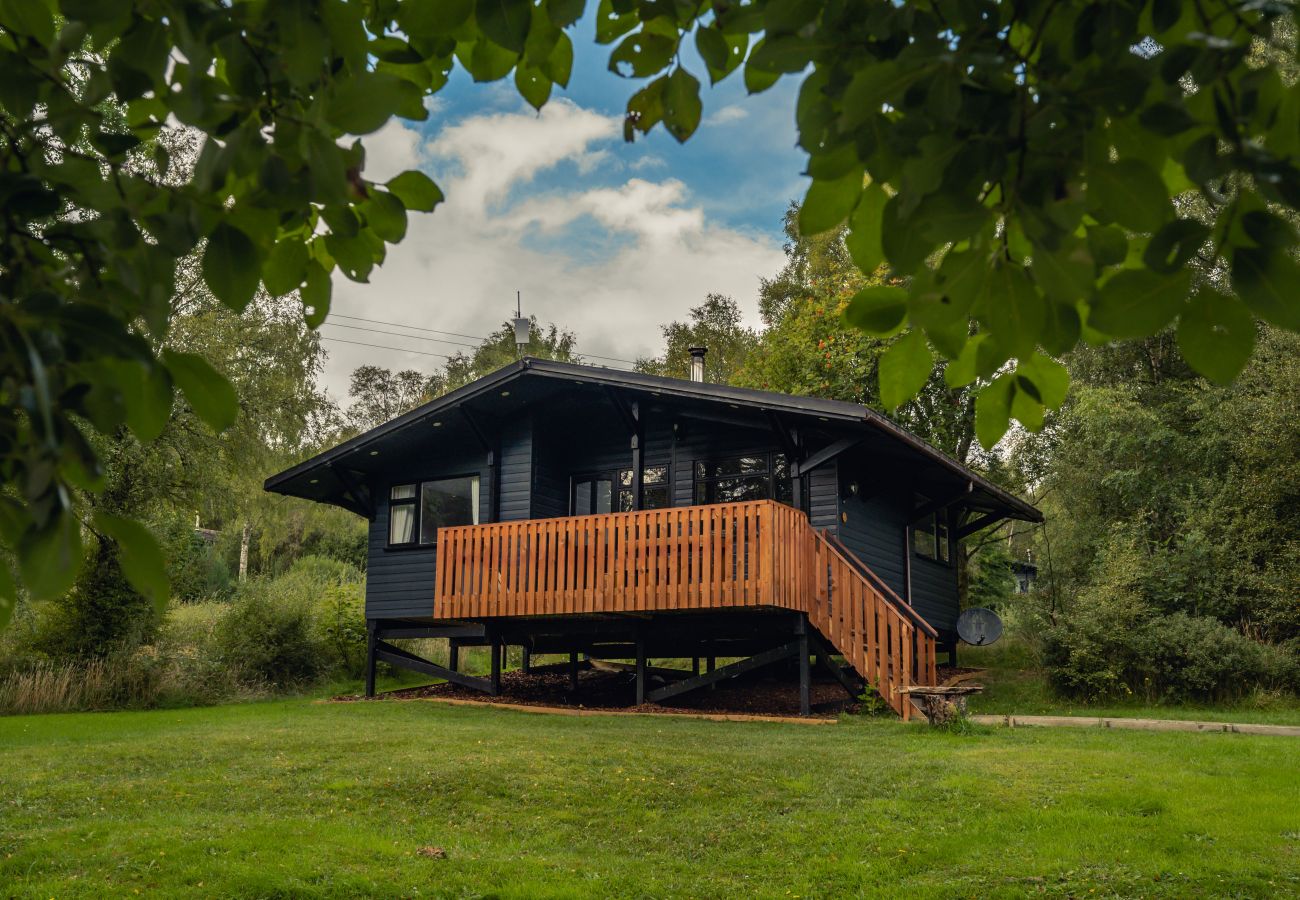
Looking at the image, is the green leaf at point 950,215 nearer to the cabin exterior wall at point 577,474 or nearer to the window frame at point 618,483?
the cabin exterior wall at point 577,474

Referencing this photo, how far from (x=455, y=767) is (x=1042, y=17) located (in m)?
7.60

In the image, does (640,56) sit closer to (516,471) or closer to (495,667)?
(495,667)

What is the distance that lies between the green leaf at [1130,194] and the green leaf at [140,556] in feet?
3.92

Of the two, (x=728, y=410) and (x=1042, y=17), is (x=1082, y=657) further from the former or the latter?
(x=1042, y=17)

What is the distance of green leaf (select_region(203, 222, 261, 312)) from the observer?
1.52 m

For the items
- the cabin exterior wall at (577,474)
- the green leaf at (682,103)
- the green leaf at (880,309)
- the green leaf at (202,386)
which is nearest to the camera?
the green leaf at (202,386)

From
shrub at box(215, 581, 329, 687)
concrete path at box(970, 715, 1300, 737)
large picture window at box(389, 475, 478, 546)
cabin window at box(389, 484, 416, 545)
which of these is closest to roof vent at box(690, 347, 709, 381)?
large picture window at box(389, 475, 478, 546)

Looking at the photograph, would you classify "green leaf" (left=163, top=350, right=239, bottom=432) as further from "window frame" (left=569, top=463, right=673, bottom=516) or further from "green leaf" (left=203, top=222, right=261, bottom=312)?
"window frame" (left=569, top=463, right=673, bottom=516)

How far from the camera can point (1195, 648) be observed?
44.2 ft

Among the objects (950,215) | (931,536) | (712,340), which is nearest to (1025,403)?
(950,215)

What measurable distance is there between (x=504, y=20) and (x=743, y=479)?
14.6 metres

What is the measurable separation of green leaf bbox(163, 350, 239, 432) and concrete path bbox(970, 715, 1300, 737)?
10785 millimetres

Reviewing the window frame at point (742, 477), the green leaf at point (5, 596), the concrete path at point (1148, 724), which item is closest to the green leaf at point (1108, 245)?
the green leaf at point (5, 596)

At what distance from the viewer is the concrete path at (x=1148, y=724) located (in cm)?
1059
